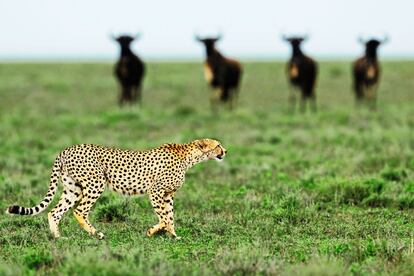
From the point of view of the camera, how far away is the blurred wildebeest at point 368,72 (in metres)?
24.0

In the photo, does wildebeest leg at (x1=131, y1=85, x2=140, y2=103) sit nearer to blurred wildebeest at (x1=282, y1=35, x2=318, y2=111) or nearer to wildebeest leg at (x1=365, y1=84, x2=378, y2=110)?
blurred wildebeest at (x1=282, y1=35, x2=318, y2=111)

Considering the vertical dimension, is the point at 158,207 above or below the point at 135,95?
below

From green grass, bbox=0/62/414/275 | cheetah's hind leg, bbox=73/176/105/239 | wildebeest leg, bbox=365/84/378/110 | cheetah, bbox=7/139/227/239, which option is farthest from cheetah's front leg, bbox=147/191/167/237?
wildebeest leg, bbox=365/84/378/110

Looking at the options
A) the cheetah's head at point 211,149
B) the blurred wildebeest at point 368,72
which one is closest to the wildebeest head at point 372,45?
the blurred wildebeest at point 368,72

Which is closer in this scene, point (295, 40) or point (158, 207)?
point (158, 207)

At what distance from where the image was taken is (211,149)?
7766 millimetres

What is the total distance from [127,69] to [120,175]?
55.4ft

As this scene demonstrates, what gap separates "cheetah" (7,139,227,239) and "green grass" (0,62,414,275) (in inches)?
11.2

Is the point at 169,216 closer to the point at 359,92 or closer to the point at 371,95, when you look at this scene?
the point at 371,95

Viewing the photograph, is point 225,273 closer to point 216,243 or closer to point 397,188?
point 216,243

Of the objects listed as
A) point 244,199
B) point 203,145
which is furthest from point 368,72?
point 203,145

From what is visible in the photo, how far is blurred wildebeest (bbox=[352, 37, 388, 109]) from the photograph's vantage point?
24.0 metres

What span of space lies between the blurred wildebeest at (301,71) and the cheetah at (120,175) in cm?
1643

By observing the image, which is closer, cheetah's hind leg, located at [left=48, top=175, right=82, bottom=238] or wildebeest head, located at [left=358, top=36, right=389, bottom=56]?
cheetah's hind leg, located at [left=48, top=175, right=82, bottom=238]
